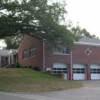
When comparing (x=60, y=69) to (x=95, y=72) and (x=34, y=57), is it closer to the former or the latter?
(x=34, y=57)

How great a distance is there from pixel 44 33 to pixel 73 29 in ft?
12.0

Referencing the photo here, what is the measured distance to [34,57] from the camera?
49656 millimetres

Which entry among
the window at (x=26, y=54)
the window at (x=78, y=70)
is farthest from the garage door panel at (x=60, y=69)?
the window at (x=26, y=54)

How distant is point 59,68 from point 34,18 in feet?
50.4

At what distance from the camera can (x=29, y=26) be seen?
36.0 meters

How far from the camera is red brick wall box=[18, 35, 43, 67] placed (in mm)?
47594

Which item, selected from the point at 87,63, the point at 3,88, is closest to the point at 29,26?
the point at 3,88

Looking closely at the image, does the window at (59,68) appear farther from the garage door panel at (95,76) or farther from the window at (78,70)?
the garage door panel at (95,76)

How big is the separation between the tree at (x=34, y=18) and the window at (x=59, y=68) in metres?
11.3

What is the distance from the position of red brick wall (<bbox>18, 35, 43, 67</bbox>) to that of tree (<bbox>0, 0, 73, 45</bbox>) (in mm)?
11081

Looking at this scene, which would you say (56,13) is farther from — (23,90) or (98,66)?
(98,66)

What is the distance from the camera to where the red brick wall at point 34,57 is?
47.6 metres

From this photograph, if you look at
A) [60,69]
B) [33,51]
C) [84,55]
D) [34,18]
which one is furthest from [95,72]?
[34,18]

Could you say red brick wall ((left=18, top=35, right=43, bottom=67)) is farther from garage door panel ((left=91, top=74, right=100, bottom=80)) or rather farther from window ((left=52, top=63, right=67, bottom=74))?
garage door panel ((left=91, top=74, right=100, bottom=80))
